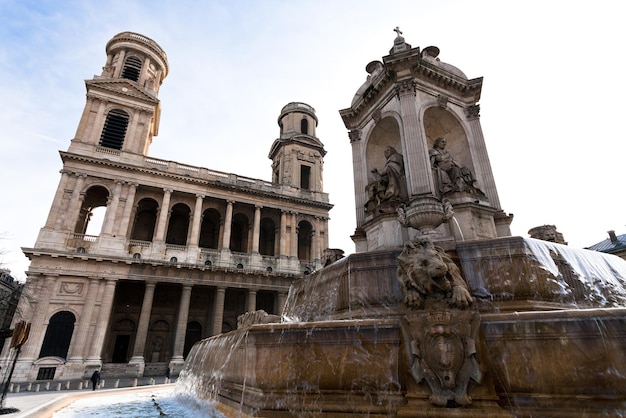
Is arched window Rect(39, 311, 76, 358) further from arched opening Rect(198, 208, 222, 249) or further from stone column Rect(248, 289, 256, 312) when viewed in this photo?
stone column Rect(248, 289, 256, 312)

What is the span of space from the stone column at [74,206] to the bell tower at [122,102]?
118 inches

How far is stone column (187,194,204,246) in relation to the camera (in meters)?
27.1

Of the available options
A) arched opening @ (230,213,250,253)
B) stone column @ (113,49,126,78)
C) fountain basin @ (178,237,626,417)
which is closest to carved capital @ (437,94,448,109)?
fountain basin @ (178,237,626,417)

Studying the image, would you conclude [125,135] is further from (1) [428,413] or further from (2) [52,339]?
(1) [428,413]

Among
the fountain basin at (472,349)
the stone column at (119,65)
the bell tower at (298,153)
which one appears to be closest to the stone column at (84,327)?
the bell tower at (298,153)

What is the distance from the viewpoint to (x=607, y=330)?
284 cm

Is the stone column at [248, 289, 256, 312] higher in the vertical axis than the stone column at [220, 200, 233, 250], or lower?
lower

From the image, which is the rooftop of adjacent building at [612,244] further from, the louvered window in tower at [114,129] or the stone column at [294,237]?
the louvered window in tower at [114,129]

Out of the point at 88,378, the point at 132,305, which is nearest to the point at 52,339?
the point at 88,378

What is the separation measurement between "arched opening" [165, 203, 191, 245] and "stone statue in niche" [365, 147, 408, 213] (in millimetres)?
26042

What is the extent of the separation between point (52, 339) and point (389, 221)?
25.4m

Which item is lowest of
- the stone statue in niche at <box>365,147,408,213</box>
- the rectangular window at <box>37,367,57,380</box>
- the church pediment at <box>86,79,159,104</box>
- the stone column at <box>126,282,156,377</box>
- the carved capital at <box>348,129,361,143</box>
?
the rectangular window at <box>37,367,57,380</box>

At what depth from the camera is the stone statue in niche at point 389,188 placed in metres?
7.42

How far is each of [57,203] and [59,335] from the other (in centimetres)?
946
